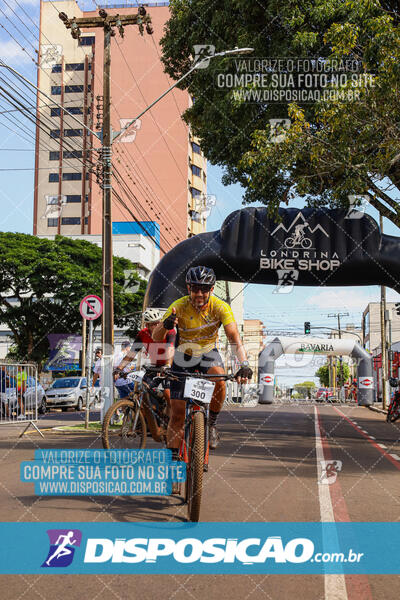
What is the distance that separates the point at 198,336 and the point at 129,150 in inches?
2665

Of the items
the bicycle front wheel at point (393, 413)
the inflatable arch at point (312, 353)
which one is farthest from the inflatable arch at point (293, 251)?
the inflatable arch at point (312, 353)

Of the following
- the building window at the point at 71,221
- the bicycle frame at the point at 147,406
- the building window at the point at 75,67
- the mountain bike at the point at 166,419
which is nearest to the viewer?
the mountain bike at the point at 166,419

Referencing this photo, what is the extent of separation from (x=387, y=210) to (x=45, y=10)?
7666cm

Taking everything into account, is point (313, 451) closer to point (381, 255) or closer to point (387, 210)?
point (381, 255)

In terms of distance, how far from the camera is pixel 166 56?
61.5 ft

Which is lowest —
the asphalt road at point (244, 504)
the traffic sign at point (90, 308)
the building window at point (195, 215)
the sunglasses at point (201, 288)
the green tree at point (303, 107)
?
the asphalt road at point (244, 504)

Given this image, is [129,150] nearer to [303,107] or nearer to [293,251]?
[303,107]

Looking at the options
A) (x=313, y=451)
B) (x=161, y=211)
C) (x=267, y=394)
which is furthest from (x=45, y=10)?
(x=313, y=451)

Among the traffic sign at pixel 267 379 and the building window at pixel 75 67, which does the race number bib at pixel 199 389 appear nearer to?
the traffic sign at pixel 267 379

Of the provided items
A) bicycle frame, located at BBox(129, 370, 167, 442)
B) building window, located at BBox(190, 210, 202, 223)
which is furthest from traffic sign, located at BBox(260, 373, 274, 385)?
building window, located at BBox(190, 210, 202, 223)

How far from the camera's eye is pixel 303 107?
585 inches

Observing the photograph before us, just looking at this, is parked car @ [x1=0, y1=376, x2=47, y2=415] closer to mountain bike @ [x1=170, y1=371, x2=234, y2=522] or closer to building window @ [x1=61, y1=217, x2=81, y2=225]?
mountain bike @ [x1=170, y1=371, x2=234, y2=522]

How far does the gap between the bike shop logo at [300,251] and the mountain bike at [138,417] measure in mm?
7506

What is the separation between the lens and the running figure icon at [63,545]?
14.2ft
